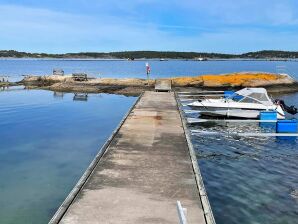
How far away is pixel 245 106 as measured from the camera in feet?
94.6

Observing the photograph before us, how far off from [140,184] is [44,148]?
11.5 meters

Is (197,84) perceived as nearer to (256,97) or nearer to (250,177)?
(256,97)

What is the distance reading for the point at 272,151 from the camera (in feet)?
68.5

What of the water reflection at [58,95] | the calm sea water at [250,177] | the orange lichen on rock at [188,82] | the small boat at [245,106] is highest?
the orange lichen on rock at [188,82]

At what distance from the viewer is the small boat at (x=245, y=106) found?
28.7m

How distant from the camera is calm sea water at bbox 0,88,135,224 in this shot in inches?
529

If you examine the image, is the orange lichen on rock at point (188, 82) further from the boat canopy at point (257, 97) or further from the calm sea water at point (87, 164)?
the boat canopy at point (257, 97)

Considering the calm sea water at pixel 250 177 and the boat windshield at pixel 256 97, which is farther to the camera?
the boat windshield at pixel 256 97

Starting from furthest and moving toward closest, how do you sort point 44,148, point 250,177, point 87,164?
1. point 44,148
2. point 87,164
3. point 250,177

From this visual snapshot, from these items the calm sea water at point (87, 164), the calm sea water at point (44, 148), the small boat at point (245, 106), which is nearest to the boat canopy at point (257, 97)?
the small boat at point (245, 106)

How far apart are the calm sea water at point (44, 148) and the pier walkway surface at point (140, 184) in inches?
91.3

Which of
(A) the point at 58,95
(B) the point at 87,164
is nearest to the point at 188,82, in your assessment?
(A) the point at 58,95

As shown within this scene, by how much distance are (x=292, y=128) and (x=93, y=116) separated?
15.5m

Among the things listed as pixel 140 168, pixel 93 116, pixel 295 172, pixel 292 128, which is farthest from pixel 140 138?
pixel 93 116
